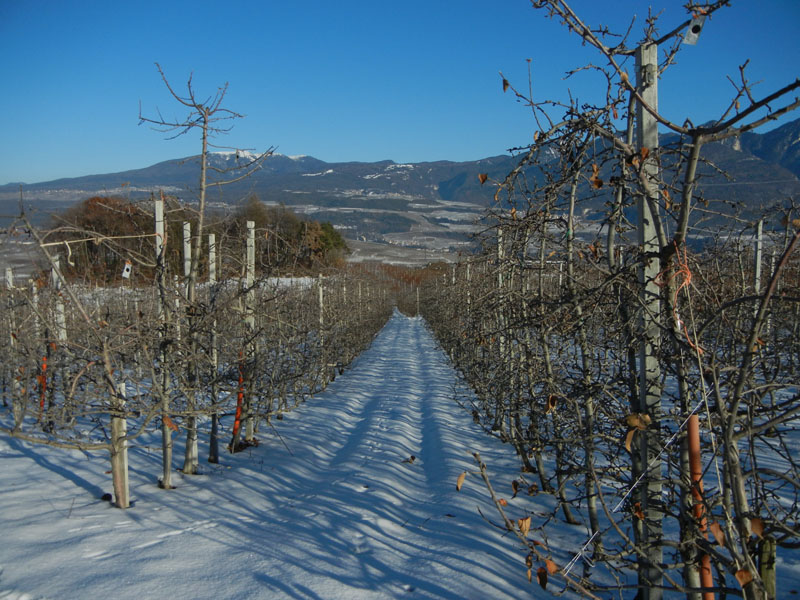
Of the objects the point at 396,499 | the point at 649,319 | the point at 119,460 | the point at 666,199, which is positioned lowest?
the point at 396,499

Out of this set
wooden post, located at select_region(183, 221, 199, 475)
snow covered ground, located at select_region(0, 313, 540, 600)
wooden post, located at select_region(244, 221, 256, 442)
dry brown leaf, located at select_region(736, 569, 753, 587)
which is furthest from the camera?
wooden post, located at select_region(244, 221, 256, 442)

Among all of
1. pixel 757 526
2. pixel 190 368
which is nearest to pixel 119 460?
pixel 190 368

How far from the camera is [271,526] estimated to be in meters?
4.50

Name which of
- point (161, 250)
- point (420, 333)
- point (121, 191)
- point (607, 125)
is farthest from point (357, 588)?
point (420, 333)

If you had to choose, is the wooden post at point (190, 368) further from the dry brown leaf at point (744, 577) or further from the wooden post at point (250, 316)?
the dry brown leaf at point (744, 577)

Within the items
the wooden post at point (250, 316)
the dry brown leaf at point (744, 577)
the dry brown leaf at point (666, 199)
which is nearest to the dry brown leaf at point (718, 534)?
the dry brown leaf at point (744, 577)

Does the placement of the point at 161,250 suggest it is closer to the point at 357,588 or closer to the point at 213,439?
the point at 213,439

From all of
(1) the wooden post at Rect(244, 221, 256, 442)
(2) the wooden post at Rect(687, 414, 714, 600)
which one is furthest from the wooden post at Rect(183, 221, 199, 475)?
(2) the wooden post at Rect(687, 414, 714, 600)

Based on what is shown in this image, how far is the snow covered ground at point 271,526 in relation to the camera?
11.1 ft

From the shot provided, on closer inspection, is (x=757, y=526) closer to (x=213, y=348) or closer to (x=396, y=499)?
(x=396, y=499)

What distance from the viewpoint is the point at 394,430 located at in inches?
320

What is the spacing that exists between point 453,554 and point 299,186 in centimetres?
17066

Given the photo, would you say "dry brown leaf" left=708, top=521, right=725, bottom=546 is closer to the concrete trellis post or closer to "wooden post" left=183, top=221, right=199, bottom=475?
the concrete trellis post

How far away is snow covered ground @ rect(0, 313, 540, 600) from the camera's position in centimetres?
338
